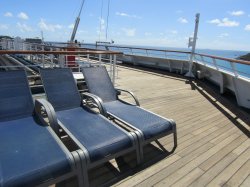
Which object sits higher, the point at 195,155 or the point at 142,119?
the point at 142,119

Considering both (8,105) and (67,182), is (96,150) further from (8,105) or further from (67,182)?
(8,105)

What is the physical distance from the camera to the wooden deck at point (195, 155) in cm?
243

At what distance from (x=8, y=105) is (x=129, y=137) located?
1.58 m

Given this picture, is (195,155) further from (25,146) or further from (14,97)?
(14,97)

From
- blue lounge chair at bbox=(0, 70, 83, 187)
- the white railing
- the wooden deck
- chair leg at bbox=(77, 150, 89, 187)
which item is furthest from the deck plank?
the white railing

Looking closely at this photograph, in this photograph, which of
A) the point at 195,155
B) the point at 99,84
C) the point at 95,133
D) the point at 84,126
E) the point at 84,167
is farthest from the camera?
the point at 99,84

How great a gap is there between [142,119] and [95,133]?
739 mm

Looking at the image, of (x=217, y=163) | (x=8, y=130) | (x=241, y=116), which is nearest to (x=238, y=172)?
(x=217, y=163)

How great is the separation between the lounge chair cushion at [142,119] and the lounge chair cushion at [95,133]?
0.29 meters

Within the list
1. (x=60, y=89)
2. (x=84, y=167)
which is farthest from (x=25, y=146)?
(x=60, y=89)

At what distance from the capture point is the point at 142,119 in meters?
3.01

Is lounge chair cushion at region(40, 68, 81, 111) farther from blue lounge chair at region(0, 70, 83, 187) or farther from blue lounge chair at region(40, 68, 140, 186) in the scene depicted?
blue lounge chair at region(0, 70, 83, 187)

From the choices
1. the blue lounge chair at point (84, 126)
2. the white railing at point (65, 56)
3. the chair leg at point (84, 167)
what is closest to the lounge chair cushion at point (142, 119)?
the blue lounge chair at point (84, 126)

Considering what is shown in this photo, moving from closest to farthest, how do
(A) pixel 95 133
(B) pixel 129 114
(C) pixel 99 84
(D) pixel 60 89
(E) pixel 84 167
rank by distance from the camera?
(E) pixel 84 167, (A) pixel 95 133, (B) pixel 129 114, (D) pixel 60 89, (C) pixel 99 84
